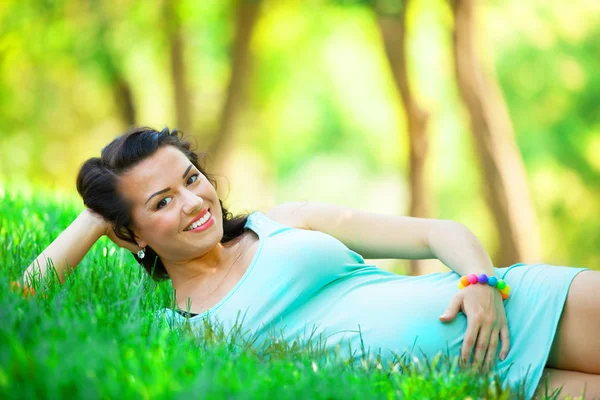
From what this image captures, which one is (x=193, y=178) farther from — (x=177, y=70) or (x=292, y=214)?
(x=177, y=70)

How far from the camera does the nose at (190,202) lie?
3.04m

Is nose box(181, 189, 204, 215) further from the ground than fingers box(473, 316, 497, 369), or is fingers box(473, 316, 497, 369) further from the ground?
nose box(181, 189, 204, 215)

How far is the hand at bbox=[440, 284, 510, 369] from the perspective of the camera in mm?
2738

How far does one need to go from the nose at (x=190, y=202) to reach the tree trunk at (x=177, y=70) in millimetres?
10816

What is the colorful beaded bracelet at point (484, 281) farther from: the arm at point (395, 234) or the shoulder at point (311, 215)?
the shoulder at point (311, 215)

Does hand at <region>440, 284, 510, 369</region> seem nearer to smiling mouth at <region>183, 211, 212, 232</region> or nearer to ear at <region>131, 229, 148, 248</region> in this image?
smiling mouth at <region>183, 211, 212, 232</region>

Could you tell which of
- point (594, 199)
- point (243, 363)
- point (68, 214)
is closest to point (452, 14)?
point (68, 214)

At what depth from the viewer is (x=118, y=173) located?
10.5 ft

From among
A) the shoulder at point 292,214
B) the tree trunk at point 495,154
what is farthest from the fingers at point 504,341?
the tree trunk at point 495,154

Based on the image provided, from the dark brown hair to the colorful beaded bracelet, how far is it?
4.46 feet

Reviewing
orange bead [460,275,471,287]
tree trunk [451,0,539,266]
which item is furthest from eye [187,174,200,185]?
tree trunk [451,0,539,266]

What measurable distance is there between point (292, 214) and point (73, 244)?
3.35 feet

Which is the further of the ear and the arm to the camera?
the ear

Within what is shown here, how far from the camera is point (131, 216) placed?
10.4 ft
